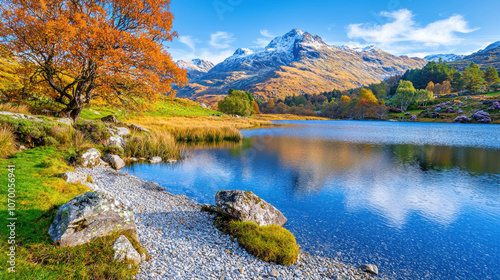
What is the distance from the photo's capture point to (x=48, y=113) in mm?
20516

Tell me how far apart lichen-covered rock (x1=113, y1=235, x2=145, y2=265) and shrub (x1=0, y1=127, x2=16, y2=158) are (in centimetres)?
952

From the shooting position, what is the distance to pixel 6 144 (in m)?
10.9

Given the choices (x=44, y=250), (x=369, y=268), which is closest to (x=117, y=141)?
(x=44, y=250)

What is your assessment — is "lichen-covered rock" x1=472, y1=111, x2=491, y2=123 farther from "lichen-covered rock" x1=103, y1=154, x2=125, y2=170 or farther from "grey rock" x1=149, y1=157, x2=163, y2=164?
"lichen-covered rock" x1=103, y1=154, x2=125, y2=170

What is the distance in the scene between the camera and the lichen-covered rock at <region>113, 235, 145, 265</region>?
5.13 m

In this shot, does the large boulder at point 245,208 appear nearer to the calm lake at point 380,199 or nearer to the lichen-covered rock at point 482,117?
the calm lake at point 380,199

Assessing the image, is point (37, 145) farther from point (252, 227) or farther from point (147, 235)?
point (252, 227)

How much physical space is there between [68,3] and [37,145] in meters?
10.8

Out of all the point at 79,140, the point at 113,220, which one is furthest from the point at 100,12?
the point at 113,220

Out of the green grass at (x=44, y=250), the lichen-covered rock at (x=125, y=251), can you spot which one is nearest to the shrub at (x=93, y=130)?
the green grass at (x=44, y=250)

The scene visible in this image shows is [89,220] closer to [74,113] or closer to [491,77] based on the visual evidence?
[74,113]

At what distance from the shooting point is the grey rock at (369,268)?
684 centimetres

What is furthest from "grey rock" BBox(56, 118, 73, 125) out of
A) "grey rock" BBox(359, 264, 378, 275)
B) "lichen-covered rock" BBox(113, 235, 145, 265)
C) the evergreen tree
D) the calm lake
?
the evergreen tree

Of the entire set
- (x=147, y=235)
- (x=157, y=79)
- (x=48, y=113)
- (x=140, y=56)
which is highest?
(x=140, y=56)
